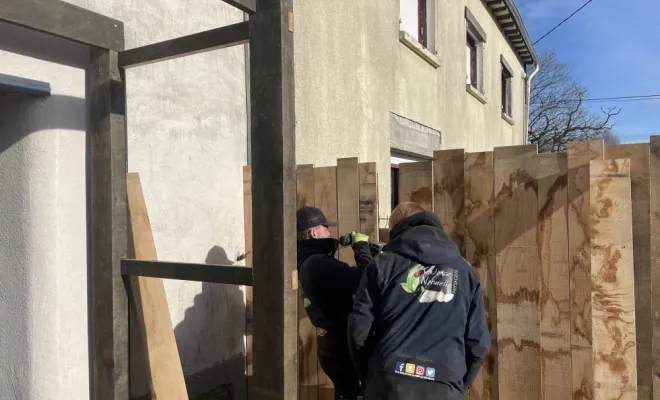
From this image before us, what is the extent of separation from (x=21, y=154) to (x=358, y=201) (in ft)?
6.28

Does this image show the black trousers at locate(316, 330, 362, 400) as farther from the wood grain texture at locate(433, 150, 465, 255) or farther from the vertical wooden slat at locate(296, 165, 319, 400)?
the wood grain texture at locate(433, 150, 465, 255)

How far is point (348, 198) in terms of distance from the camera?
3285 mm

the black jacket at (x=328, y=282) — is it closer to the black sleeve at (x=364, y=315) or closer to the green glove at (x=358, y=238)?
the green glove at (x=358, y=238)

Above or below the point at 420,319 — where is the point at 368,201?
above

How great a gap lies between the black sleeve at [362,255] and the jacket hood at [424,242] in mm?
373

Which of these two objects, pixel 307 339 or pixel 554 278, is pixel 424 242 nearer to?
pixel 554 278

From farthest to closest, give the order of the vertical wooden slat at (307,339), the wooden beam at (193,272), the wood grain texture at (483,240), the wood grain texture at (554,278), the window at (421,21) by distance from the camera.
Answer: the window at (421,21) < the vertical wooden slat at (307,339) < the wood grain texture at (483,240) < the wood grain texture at (554,278) < the wooden beam at (193,272)

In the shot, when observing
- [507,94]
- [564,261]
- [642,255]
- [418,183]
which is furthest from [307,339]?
[507,94]

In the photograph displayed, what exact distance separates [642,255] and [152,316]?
2446 millimetres

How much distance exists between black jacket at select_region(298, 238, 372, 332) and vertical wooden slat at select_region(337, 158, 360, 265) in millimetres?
364

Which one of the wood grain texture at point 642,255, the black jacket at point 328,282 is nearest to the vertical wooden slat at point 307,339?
the black jacket at point 328,282

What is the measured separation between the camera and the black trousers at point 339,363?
3.00 metres

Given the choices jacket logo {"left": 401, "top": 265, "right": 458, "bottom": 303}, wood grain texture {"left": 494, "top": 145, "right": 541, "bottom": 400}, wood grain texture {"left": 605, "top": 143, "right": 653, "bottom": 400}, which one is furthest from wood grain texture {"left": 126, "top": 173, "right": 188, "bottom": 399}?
wood grain texture {"left": 605, "top": 143, "right": 653, "bottom": 400}

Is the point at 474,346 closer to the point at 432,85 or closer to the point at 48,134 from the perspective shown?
the point at 48,134
